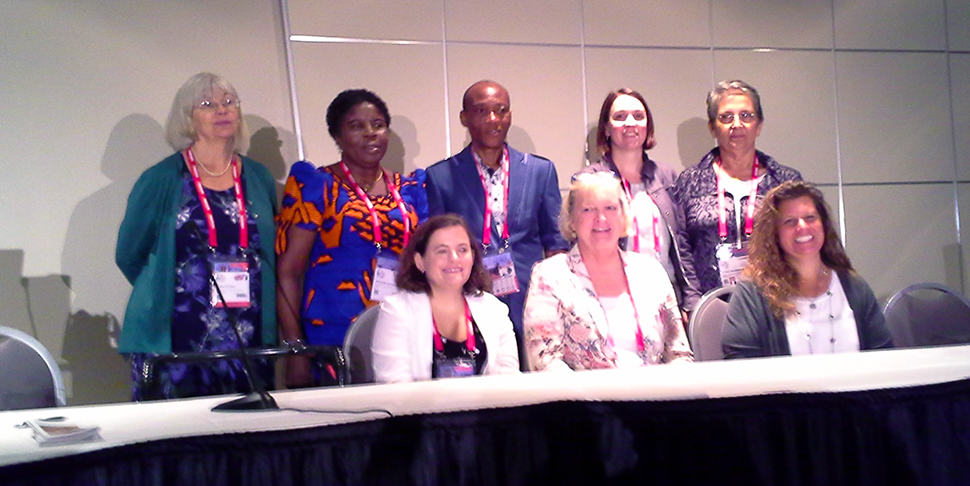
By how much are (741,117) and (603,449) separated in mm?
2473

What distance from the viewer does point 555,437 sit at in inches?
46.1

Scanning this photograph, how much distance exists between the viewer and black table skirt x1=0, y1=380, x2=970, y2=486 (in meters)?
1.09

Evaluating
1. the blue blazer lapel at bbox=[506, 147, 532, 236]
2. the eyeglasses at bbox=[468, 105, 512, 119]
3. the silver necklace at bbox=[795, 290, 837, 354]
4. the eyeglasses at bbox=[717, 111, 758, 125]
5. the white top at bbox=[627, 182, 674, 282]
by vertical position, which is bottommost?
the silver necklace at bbox=[795, 290, 837, 354]

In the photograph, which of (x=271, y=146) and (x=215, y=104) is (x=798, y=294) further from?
(x=271, y=146)

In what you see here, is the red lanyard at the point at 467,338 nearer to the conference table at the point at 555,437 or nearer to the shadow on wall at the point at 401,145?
the conference table at the point at 555,437

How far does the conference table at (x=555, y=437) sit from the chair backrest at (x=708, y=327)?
116 cm

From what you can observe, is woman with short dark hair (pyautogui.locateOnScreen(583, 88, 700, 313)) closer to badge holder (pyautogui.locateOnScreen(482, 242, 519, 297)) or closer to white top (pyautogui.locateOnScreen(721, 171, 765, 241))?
white top (pyautogui.locateOnScreen(721, 171, 765, 241))

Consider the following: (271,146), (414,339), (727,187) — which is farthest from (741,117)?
(271,146)

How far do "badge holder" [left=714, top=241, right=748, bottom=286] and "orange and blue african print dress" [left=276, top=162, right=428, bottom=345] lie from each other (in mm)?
1148

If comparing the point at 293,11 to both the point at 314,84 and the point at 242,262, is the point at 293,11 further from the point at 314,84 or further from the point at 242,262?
the point at 242,262

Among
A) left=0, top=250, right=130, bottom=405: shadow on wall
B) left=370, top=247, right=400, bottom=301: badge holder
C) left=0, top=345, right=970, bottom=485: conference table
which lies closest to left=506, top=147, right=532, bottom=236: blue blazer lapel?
left=370, top=247, right=400, bottom=301: badge holder

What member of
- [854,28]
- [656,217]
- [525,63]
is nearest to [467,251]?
[656,217]

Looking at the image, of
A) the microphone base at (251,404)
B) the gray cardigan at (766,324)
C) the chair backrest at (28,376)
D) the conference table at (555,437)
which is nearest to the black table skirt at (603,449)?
the conference table at (555,437)

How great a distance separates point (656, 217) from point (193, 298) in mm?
1739
